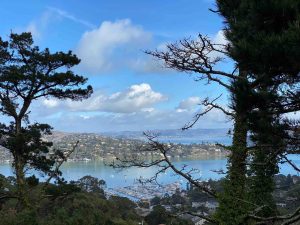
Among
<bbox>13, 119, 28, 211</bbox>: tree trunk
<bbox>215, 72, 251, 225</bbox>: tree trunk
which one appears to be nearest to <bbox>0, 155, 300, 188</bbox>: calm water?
<bbox>215, 72, 251, 225</bbox>: tree trunk

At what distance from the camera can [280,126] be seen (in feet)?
17.3

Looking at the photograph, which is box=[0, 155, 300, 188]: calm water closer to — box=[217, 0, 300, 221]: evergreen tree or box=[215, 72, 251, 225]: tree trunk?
box=[215, 72, 251, 225]: tree trunk

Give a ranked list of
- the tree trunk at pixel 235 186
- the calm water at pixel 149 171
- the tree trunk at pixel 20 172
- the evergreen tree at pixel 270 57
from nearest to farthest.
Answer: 1. the evergreen tree at pixel 270 57
2. the tree trunk at pixel 235 186
3. the calm water at pixel 149 171
4. the tree trunk at pixel 20 172

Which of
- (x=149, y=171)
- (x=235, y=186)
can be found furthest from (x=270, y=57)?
(x=149, y=171)

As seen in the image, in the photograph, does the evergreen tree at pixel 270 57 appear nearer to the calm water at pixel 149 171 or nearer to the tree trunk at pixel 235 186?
the calm water at pixel 149 171

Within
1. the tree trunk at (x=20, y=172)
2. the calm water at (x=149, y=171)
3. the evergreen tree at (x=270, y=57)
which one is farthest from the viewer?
the tree trunk at (x=20, y=172)

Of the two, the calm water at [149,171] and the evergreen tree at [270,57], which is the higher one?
the evergreen tree at [270,57]

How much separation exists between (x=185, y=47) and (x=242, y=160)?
2.45 metres

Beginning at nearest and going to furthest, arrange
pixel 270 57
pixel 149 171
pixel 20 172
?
pixel 270 57 < pixel 20 172 < pixel 149 171

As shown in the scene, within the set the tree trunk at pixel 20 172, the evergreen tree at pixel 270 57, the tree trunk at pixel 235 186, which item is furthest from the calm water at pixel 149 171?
the evergreen tree at pixel 270 57

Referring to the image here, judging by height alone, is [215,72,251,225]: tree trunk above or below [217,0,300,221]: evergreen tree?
below

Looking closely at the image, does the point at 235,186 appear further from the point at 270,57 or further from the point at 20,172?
the point at 20,172

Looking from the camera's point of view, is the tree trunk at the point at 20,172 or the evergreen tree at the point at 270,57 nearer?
the evergreen tree at the point at 270,57

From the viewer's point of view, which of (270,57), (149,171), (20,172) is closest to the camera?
(270,57)
